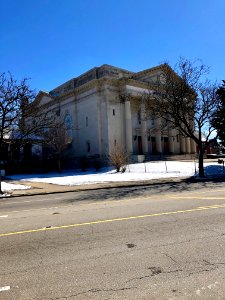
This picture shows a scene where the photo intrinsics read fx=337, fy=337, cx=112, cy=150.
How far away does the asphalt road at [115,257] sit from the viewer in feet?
14.6

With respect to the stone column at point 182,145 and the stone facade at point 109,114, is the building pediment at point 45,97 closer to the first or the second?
the stone facade at point 109,114

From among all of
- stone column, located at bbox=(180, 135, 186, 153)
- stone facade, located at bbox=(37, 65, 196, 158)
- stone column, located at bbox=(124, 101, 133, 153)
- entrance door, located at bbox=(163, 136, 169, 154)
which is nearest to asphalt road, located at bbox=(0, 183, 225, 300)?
stone facade, located at bbox=(37, 65, 196, 158)

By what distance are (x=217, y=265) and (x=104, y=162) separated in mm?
46760

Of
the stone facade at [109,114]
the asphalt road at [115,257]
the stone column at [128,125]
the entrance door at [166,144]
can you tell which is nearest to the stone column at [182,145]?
the stone facade at [109,114]

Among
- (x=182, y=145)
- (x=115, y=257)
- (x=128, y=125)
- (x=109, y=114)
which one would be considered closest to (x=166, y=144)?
(x=182, y=145)

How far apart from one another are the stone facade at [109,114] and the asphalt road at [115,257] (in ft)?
143

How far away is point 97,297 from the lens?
13.9 feet

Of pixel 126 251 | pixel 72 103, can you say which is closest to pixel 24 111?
pixel 126 251

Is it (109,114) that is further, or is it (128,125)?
(128,125)

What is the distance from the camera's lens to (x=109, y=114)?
55.4 meters

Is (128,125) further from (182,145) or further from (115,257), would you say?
(115,257)

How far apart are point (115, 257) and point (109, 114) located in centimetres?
5022

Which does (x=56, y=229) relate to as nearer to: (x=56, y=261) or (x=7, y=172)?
(x=56, y=261)

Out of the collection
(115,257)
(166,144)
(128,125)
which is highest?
(128,125)
